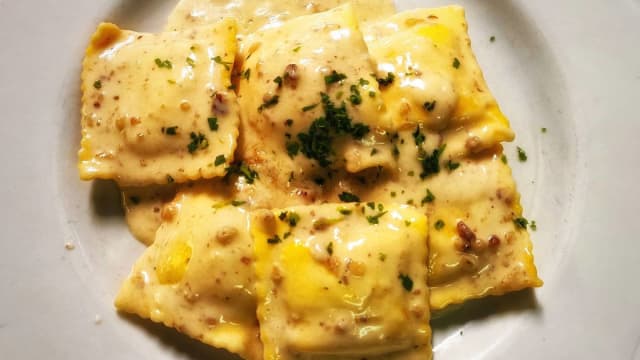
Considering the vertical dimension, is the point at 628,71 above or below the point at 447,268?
above

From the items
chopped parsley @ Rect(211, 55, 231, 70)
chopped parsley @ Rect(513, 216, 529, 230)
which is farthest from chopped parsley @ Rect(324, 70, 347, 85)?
chopped parsley @ Rect(513, 216, 529, 230)

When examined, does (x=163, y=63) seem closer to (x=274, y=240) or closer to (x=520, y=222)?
(x=274, y=240)

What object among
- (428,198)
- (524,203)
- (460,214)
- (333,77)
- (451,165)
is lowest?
(524,203)

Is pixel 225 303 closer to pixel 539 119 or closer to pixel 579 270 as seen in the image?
pixel 579 270

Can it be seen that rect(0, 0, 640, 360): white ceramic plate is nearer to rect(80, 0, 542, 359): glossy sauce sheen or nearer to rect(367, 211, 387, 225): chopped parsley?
rect(80, 0, 542, 359): glossy sauce sheen

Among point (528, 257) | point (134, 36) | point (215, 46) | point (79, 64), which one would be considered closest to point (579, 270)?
point (528, 257)

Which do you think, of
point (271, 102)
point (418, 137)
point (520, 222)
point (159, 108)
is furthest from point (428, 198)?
point (159, 108)
